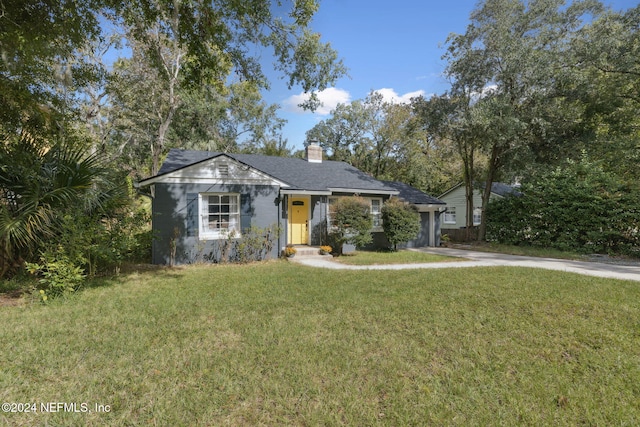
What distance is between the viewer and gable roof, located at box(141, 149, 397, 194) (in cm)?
1184

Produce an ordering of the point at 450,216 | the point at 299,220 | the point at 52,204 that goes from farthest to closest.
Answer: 1. the point at 450,216
2. the point at 299,220
3. the point at 52,204

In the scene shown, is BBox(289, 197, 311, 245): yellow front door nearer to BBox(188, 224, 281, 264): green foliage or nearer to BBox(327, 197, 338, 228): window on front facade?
BBox(327, 197, 338, 228): window on front facade

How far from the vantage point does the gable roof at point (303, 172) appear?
38.8 ft

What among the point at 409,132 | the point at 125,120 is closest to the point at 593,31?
the point at 409,132

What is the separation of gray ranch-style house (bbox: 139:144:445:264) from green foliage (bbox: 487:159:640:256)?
6816 mm

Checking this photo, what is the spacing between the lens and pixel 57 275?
544 centimetres

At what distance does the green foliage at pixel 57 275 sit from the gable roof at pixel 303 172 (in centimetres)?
571

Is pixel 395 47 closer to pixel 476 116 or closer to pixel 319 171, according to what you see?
pixel 476 116

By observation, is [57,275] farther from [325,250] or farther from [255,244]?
[325,250]

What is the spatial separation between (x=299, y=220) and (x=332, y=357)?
890 cm

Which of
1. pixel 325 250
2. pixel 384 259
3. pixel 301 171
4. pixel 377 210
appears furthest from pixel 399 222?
pixel 301 171

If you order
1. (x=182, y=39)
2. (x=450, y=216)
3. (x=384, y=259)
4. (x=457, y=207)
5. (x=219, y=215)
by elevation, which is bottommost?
(x=384, y=259)

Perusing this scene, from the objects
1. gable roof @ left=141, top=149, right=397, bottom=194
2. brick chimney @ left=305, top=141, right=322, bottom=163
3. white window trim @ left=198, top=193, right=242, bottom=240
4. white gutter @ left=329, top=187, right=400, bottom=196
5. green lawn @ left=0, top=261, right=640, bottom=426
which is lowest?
green lawn @ left=0, top=261, right=640, bottom=426

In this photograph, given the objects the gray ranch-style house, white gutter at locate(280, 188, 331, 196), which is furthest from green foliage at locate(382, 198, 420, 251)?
white gutter at locate(280, 188, 331, 196)
